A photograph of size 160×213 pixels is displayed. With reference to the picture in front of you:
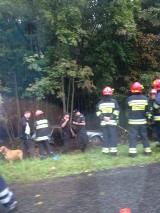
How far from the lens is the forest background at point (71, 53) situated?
54.0 ft

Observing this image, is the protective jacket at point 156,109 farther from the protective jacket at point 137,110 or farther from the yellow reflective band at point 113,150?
the yellow reflective band at point 113,150

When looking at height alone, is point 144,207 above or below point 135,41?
below

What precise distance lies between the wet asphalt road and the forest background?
971 centimetres

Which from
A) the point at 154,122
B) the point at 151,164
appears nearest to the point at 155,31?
→ the point at 154,122

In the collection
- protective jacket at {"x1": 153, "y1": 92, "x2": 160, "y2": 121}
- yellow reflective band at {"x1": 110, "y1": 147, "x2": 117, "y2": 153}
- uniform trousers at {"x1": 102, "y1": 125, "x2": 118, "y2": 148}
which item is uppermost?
protective jacket at {"x1": 153, "y1": 92, "x2": 160, "y2": 121}

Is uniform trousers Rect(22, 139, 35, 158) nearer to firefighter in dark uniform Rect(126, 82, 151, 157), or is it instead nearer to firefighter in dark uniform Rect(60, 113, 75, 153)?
firefighter in dark uniform Rect(60, 113, 75, 153)

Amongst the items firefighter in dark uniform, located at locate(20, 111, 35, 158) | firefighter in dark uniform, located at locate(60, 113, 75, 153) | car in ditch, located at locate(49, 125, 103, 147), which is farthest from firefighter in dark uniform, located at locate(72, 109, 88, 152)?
car in ditch, located at locate(49, 125, 103, 147)

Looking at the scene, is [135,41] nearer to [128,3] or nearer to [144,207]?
[128,3]

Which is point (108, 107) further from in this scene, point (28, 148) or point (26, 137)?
point (28, 148)

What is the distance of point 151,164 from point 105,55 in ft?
37.6

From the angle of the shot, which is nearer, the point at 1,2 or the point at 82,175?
the point at 82,175

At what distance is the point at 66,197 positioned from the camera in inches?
240

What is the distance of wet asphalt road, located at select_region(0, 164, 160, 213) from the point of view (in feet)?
18.4

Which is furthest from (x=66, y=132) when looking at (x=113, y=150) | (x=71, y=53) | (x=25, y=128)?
(x=71, y=53)
